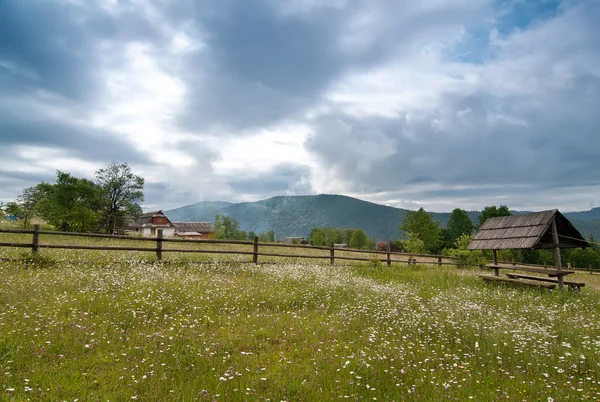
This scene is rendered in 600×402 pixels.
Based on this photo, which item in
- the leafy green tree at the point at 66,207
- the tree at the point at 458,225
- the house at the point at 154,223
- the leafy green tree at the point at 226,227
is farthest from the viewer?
the leafy green tree at the point at 226,227

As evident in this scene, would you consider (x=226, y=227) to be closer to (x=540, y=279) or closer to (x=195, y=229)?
(x=195, y=229)

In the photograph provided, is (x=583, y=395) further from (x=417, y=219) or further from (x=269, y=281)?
(x=417, y=219)

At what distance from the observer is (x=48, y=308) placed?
7.80m

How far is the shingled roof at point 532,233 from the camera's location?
1560 cm

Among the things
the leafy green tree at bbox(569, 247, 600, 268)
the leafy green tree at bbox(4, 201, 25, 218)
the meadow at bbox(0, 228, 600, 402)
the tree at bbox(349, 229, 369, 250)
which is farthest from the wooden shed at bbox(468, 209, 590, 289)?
the tree at bbox(349, 229, 369, 250)

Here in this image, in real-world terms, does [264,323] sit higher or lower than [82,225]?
lower

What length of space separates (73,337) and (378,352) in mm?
5956

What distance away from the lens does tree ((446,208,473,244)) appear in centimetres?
7125

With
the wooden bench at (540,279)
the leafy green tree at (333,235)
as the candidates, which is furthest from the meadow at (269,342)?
the leafy green tree at (333,235)

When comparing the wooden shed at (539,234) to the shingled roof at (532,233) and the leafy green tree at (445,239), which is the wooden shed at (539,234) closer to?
the shingled roof at (532,233)

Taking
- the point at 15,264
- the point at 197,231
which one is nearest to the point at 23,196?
the point at 197,231

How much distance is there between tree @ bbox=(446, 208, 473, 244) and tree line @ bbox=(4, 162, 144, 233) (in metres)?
64.2

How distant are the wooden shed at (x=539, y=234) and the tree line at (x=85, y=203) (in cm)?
4290

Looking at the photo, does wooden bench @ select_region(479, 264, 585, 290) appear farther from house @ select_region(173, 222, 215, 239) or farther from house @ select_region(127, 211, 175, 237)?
house @ select_region(173, 222, 215, 239)
